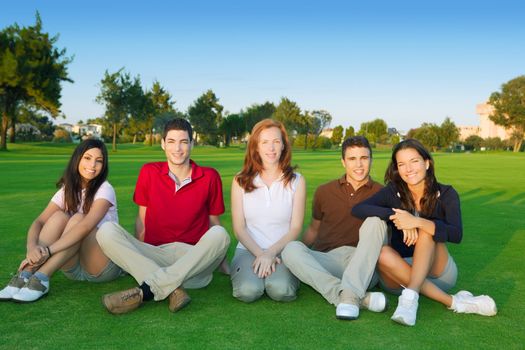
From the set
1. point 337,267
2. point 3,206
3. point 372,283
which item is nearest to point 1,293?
point 337,267

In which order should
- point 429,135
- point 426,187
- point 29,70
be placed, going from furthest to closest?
point 429,135
point 29,70
point 426,187

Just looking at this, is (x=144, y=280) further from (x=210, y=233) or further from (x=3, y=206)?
(x=3, y=206)

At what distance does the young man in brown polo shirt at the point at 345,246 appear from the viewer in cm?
409

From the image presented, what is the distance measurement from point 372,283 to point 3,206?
8096mm

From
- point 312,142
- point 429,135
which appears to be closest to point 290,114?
point 312,142

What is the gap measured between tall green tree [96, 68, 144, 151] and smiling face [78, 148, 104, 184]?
166 feet

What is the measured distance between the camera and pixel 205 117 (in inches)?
3009

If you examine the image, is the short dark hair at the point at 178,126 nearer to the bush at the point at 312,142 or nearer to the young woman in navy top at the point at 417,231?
the young woman in navy top at the point at 417,231

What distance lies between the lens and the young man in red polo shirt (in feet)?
13.9

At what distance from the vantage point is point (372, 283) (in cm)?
466

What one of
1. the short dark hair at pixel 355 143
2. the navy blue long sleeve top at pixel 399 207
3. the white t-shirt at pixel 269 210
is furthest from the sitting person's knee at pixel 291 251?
the short dark hair at pixel 355 143

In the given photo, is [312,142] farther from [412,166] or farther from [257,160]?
[412,166]

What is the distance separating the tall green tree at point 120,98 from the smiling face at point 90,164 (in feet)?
166

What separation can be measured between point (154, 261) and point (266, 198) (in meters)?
1.14
